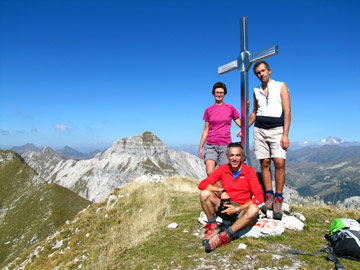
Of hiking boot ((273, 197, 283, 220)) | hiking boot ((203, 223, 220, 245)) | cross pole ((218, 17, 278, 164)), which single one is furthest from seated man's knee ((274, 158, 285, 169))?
hiking boot ((203, 223, 220, 245))

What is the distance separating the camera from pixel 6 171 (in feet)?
382

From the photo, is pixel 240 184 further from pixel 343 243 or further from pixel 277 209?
pixel 343 243

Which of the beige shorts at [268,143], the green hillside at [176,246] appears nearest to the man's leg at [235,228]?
the green hillside at [176,246]

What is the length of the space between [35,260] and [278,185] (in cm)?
1128

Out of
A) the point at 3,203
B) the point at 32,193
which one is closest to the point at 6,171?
the point at 3,203

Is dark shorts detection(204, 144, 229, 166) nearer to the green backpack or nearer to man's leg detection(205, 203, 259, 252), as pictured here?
man's leg detection(205, 203, 259, 252)

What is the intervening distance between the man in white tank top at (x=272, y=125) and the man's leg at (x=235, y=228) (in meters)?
1.53

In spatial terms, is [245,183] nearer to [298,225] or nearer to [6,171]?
[298,225]

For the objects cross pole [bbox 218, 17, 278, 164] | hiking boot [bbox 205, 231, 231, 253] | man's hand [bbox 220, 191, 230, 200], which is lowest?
hiking boot [bbox 205, 231, 231, 253]

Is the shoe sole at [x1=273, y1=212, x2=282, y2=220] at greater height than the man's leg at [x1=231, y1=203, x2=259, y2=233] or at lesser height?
lesser

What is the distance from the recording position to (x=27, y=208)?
90.0 meters

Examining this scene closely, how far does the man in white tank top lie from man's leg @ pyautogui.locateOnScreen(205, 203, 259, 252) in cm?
153

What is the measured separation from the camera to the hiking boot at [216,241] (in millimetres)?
5480

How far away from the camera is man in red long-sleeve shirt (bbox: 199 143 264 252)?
5.68m
